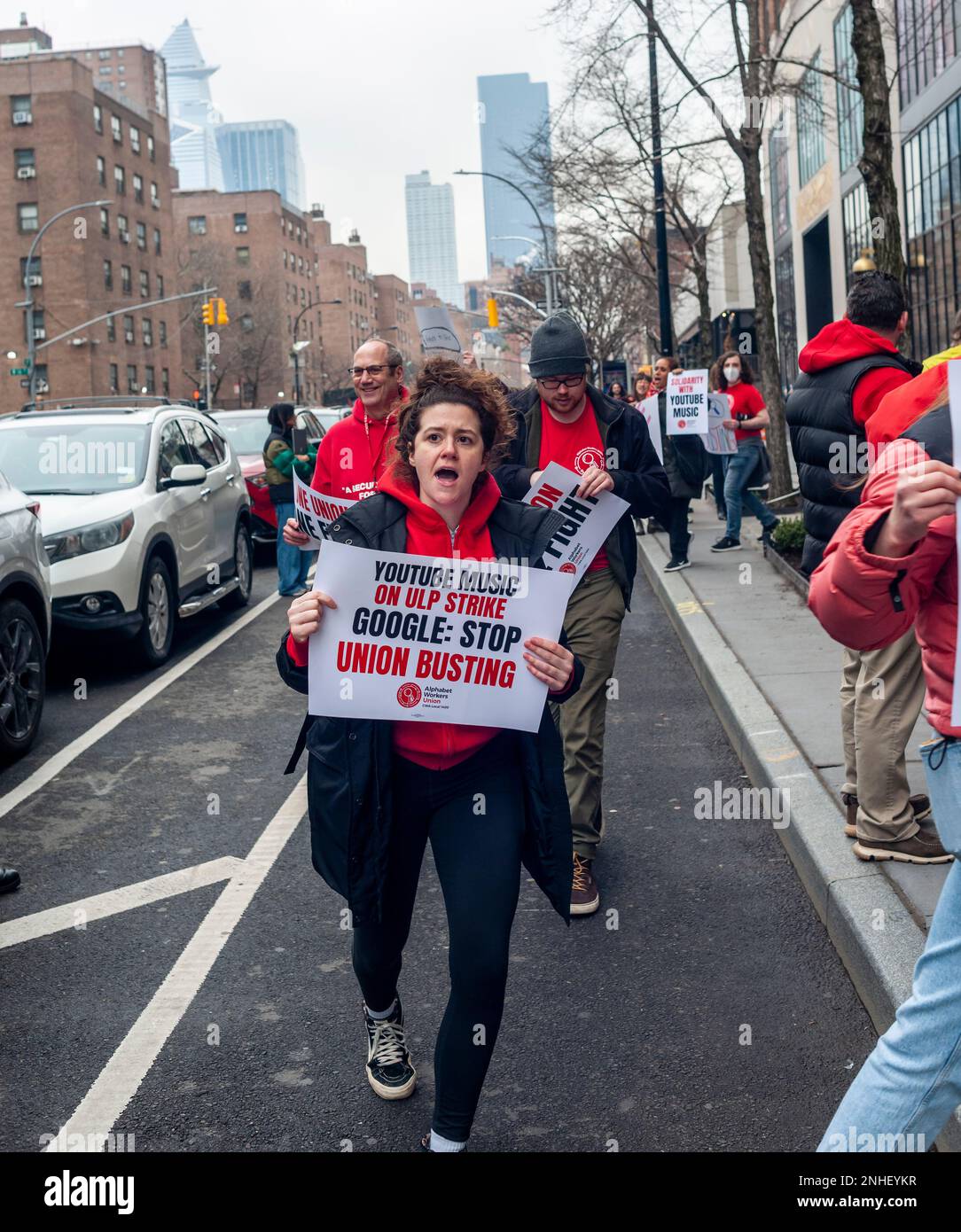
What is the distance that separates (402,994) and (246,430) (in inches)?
564

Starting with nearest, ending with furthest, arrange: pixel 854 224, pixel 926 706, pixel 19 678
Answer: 1. pixel 926 706
2. pixel 19 678
3. pixel 854 224

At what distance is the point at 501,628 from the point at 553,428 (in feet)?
6.96

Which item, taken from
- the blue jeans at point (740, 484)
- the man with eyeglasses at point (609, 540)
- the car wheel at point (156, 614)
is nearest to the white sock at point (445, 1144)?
the man with eyeglasses at point (609, 540)

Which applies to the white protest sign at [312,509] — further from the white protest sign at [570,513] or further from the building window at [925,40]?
the building window at [925,40]

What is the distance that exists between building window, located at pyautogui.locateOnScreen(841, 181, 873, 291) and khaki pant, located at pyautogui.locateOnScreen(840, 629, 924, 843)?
29.4m

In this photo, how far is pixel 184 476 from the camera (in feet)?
33.6

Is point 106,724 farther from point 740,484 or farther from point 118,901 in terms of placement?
point 740,484

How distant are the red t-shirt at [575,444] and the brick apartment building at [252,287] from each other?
266 ft

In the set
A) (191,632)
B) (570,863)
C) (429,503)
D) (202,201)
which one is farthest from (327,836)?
(202,201)

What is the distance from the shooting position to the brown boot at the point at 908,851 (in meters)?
4.91

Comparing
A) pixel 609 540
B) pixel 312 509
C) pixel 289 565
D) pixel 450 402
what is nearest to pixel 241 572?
pixel 289 565
